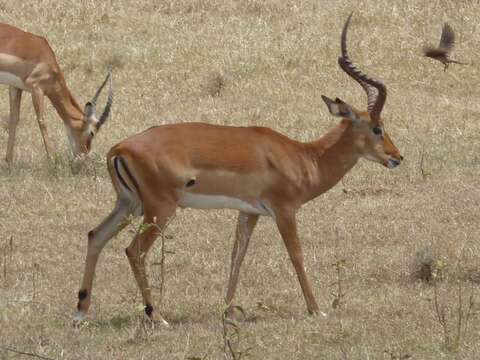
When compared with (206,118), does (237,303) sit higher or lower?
higher

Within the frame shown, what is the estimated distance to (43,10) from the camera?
16766 millimetres

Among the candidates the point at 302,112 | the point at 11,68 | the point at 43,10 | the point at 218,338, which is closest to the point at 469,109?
the point at 302,112

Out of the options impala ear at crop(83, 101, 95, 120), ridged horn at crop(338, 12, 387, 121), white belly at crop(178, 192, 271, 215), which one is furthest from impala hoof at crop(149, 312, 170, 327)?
impala ear at crop(83, 101, 95, 120)

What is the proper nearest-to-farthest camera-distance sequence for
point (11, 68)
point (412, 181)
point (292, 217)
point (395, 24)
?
point (292, 217) < point (412, 181) < point (11, 68) < point (395, 24)

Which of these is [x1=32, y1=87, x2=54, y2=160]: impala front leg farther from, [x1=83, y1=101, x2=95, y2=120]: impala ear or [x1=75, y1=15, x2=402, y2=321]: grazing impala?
[x1=75, y1=15, x2=402, y2=321]: grazing impala

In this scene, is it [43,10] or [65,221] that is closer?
[65,221]

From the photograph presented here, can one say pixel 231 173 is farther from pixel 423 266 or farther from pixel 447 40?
pixel 447 40

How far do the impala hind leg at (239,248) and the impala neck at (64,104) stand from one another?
196 inches

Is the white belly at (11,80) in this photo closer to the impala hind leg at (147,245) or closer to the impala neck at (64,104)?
the impala neck at (64,104)

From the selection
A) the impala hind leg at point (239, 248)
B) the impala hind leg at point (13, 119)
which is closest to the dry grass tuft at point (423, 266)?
the impala hind leg at point (239, 248)

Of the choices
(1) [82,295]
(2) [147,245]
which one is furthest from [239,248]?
(1) [82,295]

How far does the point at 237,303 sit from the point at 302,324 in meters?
0.79

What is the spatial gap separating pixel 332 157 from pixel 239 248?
864mm

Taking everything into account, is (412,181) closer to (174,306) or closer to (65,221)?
(65,221)
